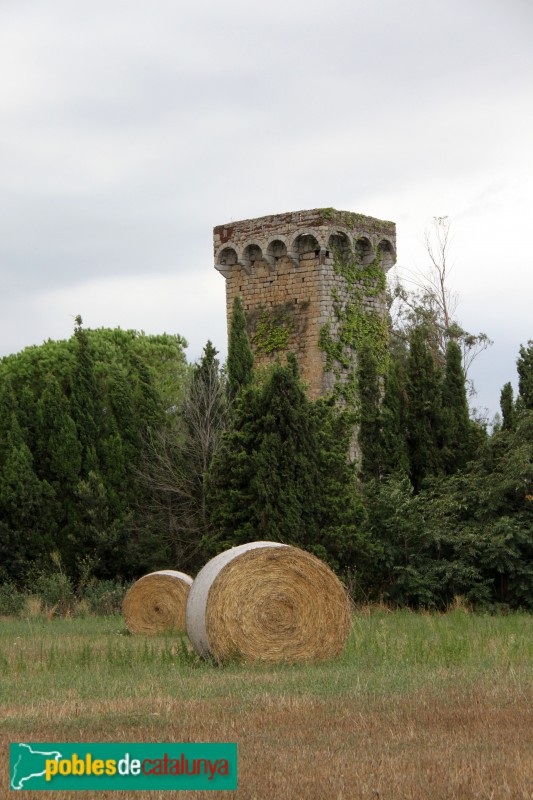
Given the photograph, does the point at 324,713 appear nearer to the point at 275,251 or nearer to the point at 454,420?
the point at 454,420

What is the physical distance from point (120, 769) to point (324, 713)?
223cm

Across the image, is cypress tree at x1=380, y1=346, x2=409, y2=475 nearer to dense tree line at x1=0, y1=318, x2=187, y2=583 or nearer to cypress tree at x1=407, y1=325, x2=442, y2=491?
cypress tree at x1=407, y1=325, x2=442, y2=491

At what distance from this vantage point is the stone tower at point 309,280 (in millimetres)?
28406

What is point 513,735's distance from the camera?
754 cm

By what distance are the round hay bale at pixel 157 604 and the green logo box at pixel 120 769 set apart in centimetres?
1146

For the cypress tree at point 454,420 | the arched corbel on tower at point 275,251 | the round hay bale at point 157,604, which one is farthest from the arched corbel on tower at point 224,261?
the round hay bale at point 157,604

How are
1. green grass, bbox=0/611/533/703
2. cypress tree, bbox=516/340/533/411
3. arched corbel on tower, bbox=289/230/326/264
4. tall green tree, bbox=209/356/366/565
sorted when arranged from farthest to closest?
1. arched corbel on tower, bbox=289/230/326/264
2. cypress tree, bbox=516/340/533/411
3. tall green tree, bbox=209/356/366/565
4. green grass, bbox=0/611/533/703

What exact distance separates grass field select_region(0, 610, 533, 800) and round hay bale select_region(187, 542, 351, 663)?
0.30m

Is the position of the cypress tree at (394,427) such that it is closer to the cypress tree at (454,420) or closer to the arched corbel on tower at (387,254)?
the cypress tree at (454,420)

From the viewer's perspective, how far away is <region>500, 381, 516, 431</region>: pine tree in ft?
80.3

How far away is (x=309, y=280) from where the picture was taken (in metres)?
28.8

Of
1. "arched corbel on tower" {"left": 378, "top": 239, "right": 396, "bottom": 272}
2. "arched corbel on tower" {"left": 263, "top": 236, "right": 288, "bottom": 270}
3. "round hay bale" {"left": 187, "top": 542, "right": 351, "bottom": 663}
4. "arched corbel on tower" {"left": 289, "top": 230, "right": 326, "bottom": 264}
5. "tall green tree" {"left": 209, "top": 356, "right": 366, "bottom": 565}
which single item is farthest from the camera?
"arched corbel on tower" {"left": 378, "top": 239, "right": 396, "bottom": 272}

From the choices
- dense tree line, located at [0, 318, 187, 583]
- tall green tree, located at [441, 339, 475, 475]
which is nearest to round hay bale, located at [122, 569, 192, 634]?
dense tree line, located at [0, 318, 187, 583]

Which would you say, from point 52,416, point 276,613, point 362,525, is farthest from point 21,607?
point 276,613
